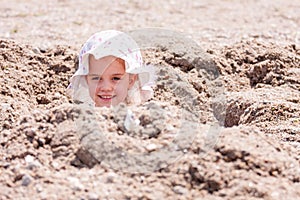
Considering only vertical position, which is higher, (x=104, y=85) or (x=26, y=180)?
(x=104, y=85)

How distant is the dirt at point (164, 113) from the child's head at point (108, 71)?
26 cm

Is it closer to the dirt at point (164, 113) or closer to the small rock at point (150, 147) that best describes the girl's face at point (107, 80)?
the dirt at point (164, 113)

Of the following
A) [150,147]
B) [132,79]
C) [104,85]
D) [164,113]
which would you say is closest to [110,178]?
[150,147]

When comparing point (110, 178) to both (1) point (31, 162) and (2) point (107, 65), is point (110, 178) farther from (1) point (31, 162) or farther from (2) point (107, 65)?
(2) point (107, 65)

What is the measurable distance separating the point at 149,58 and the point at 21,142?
6.89ft

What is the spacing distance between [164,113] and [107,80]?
0.91m

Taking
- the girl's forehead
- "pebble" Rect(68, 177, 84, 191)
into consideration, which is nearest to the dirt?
"pebble" Rect(68, 177, 84, 191)

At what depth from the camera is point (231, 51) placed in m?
5.10

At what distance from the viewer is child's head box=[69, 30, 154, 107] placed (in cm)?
381

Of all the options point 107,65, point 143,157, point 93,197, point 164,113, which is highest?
point 107,65

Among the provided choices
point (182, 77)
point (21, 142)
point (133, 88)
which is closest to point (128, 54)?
point (133, 88)

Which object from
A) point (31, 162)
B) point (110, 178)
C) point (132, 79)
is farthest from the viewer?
point (132, 79)

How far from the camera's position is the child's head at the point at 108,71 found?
150 inches

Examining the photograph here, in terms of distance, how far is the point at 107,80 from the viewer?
383 centimetres
